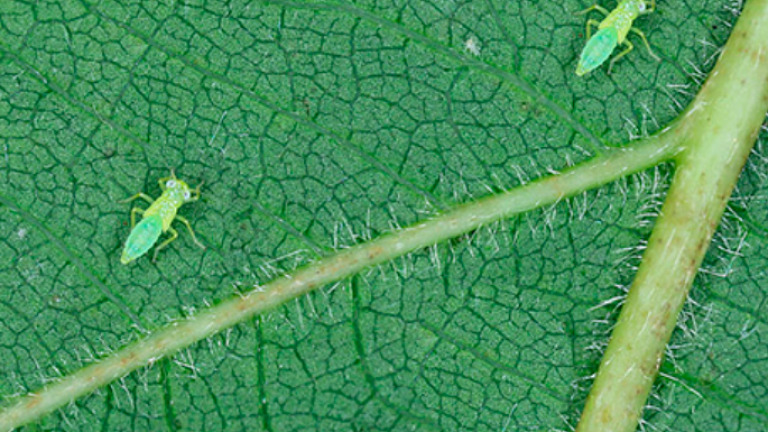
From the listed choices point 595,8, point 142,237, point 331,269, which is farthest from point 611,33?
point 142,237

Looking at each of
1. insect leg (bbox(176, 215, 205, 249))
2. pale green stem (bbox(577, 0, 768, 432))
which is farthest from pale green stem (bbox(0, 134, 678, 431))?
insect leg (bbox(176, 215, 205, 249))

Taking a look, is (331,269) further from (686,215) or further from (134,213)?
(686,215)

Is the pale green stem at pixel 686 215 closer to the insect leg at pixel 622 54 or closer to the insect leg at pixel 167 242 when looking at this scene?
the insect leg at pixel 622 54

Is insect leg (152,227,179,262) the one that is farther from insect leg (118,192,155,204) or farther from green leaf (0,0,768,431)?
insect leg (118,192,155,204)

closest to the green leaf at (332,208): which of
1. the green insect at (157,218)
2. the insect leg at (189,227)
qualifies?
the insect leg at (189,227)

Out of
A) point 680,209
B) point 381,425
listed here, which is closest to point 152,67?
point 381,425

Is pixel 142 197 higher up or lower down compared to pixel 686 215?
higher up
